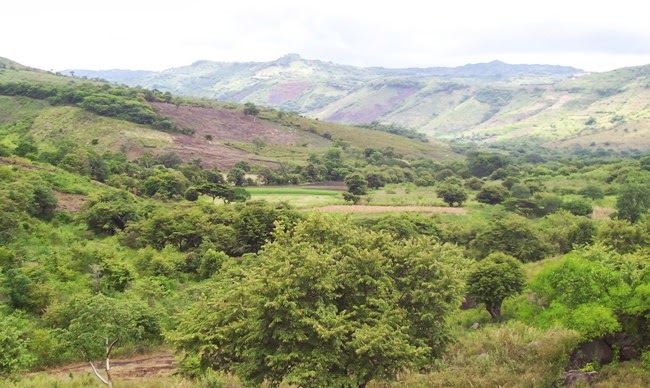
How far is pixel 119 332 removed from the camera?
2084 centimetres

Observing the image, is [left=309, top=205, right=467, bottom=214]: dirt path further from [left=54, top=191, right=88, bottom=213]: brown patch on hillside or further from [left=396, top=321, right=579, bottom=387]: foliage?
[left=396, top=321, right=579, bottom=387]: foliage

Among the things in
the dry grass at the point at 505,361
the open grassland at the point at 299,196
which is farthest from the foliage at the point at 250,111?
the dry grass at the point at 505,361

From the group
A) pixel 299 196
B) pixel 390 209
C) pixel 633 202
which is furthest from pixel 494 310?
pixel 299 196

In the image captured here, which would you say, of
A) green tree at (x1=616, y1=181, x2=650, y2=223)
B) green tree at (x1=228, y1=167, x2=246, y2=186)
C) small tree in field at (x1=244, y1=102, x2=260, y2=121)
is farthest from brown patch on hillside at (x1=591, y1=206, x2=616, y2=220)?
small tree in field at (x1=244, y1=102, x2=260, y2=121)

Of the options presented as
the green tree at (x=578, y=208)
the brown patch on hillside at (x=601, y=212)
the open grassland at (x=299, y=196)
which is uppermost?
the green tree at (x=578, y=208)

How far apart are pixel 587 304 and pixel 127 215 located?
39.3 m

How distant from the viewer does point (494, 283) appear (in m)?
32.0

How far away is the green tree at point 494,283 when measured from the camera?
31938 mm

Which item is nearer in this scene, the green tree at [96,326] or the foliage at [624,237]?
the green tree at [96,326]

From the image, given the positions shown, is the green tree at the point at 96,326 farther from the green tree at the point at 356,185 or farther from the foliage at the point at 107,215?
the green tree at the point at 356,185

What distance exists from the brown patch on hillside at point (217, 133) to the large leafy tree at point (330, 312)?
87878 mm

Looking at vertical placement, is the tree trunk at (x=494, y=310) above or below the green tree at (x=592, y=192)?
below

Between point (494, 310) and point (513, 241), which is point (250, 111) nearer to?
point (513, 241)

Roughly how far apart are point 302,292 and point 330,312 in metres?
1.08
